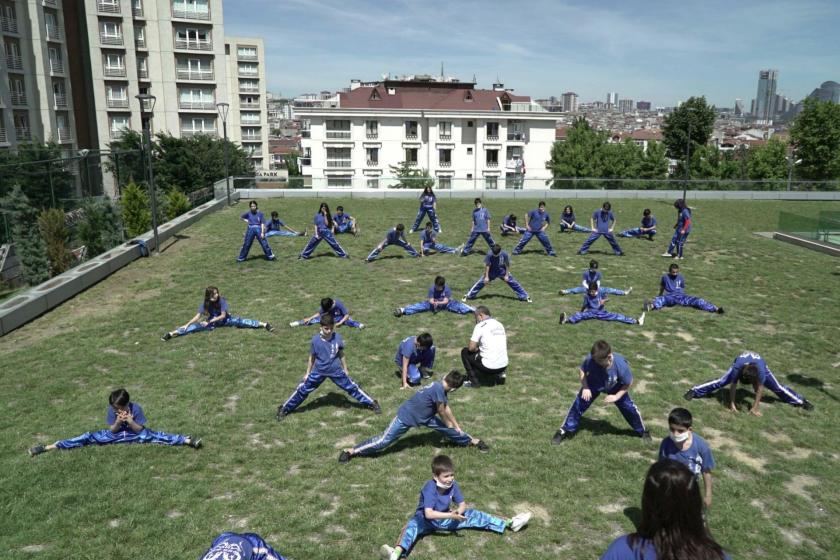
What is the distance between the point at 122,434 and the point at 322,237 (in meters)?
11.9

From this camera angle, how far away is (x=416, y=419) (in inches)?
314

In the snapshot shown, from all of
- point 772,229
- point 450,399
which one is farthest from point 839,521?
point 772,229

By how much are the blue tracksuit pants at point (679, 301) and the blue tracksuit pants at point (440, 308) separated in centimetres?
457

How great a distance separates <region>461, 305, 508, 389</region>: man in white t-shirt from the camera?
10.5 m

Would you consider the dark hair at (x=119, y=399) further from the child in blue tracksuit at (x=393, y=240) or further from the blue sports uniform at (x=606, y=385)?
the child in blue tracksuit at (x=393, y=240)

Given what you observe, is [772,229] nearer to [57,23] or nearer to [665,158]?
[665,158]

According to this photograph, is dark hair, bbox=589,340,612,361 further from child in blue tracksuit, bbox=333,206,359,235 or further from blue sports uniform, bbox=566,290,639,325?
child in blue tracksuit, bbox=333,206,359,235

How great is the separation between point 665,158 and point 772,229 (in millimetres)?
39223

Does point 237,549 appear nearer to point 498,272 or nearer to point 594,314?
point 594,314

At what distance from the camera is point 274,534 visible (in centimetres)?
670

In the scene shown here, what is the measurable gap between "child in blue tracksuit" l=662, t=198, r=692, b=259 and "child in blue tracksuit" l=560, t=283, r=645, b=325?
6992mm

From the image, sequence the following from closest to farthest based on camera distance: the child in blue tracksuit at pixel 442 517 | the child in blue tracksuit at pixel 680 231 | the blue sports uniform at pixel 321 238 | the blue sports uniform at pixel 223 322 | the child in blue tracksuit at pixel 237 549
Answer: the child in blue tracksuit at pixel 237 549 < the child in blue tracksuit at pixel 442 517 < the blue sports uniform at pixel 223 322 < the blue sports uniform at pixel 321 238 < the child in blue tracksuit at pixel 680 231

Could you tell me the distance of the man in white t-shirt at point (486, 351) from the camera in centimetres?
1053

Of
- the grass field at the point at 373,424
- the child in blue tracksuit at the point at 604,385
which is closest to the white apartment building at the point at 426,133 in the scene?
the grass field at the point at 373,424
